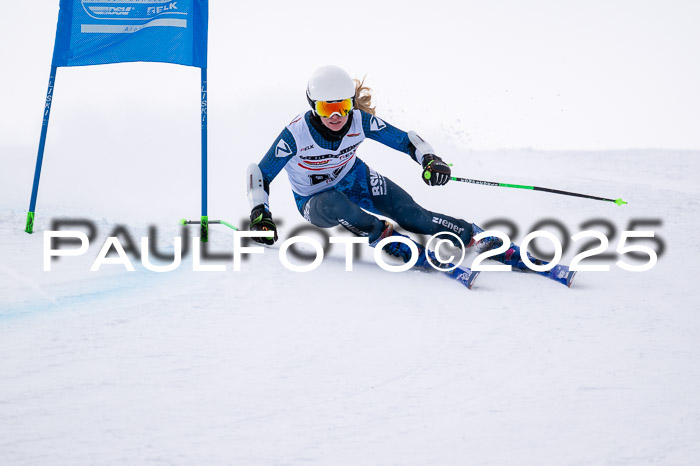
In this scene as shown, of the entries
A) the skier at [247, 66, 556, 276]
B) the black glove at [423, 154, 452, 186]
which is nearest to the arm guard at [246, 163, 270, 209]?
the skier at [247, 66, 556, 276]

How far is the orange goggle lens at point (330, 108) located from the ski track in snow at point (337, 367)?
2.93 ft

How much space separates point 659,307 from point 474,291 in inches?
37.8

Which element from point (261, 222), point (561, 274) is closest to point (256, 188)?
point (261, 222)

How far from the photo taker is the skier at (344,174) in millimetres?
3652

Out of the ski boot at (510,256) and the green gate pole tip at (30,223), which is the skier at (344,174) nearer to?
the ski boot at (510,256)

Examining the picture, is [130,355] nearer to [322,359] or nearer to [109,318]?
[109,318]

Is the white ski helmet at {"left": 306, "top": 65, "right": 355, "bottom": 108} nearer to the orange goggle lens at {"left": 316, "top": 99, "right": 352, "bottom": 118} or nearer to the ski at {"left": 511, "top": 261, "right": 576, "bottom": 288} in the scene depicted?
the orange goggle lens at {"left": 316, "top": 99, "right": 352, "bottom": 118}

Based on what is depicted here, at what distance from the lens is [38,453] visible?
174 centimetres

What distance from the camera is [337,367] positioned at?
2336mm

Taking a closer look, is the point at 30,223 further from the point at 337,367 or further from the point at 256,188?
the point at 337,367

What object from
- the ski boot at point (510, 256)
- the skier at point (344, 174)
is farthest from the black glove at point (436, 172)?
the ski boot at point (510, 256)

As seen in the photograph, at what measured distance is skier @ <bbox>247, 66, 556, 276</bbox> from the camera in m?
3.65

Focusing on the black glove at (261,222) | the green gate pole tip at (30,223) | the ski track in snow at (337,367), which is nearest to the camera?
the ski track in snow at (337,367)

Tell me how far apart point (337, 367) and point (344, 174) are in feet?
6.22
